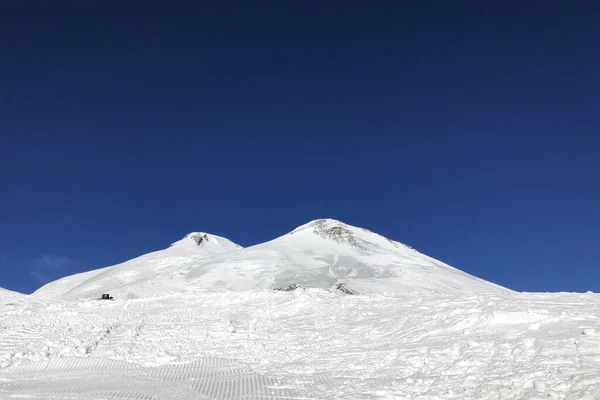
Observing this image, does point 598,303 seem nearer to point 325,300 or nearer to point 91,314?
point 325,300

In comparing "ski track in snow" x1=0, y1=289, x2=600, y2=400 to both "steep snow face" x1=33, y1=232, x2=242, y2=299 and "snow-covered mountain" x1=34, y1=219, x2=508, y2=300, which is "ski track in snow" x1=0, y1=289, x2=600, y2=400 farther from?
"steep snow face" x1=33, y1=232, x2=242, y2=299

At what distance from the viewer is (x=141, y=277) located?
70.5 meters

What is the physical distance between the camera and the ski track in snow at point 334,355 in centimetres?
1013

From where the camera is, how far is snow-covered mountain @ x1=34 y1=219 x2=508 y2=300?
57.7m

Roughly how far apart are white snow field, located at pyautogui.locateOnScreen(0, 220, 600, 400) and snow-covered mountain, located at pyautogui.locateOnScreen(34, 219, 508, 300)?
91.4ft

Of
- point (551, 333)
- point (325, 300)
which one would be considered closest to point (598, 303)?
point (551, 333)

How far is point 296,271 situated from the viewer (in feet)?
206

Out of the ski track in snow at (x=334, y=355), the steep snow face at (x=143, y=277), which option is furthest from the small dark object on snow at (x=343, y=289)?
the ski track in snow at (x=334, y=355)

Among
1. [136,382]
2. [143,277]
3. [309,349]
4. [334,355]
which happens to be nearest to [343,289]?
[143,277]

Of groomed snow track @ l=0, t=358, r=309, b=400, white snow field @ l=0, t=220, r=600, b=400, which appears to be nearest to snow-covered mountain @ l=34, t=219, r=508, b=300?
white snow field @ l=0, t=220, r=600, b=400

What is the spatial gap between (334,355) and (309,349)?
4.67ft

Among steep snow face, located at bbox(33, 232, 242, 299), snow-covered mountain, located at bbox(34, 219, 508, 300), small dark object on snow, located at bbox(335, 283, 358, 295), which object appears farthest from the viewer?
steep snow face, located at bbox(33, 232, 242, 299)

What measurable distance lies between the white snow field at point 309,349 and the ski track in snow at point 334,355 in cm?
4

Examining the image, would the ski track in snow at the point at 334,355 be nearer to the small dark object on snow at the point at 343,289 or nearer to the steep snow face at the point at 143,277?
the small dark object on snow at the point at 343,289
